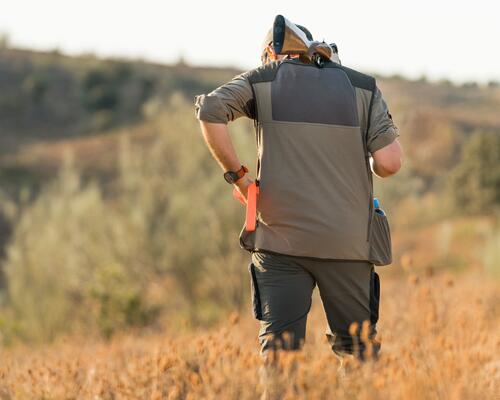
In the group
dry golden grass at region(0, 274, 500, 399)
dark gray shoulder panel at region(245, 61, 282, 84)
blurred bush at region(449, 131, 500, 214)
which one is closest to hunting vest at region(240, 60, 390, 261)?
dark gray shoulder panel at region(245, 61, 282, 84)

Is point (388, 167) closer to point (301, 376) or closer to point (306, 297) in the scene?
point (306, 297)

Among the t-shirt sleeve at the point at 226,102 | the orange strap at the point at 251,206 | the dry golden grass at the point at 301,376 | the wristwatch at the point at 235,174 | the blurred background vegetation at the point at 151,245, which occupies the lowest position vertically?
the blurred background vegetation at the point at 151,245

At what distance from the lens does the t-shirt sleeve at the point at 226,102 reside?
367 centimetres

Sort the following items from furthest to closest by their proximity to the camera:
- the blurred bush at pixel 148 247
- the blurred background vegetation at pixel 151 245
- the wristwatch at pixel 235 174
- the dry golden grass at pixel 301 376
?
the blurred bush at pixel 148 247
the blurred background vegetation at pixel 151 245
the wristwatch at pixel 235 174
the dry golden grass at pixel 301 376

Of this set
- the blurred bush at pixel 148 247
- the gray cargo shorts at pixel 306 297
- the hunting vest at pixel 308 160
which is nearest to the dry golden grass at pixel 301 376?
the gray cargo shorts at pixel 306 297

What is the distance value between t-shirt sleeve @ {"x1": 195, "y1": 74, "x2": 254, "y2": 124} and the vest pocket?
2.49ft

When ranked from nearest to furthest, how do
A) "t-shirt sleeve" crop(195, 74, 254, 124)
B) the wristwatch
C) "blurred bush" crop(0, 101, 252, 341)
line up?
"t-shirt sleeve" crop(195, 74, 254, 124) → the wristwatch → "blurred bush" crop(0, 101, 252, 341)

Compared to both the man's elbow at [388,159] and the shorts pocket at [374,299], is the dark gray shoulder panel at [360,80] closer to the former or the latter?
the man's elbow at [388,159]

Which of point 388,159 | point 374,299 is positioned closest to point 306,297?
point 374,299

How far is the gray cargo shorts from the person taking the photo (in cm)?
370

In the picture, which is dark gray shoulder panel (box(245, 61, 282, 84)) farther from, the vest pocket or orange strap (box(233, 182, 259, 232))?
the vest pocket

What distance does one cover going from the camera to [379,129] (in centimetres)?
381

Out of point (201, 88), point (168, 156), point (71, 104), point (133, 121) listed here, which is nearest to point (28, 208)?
point (168, 156)

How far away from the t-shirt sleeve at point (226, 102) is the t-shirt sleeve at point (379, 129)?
0.53m
